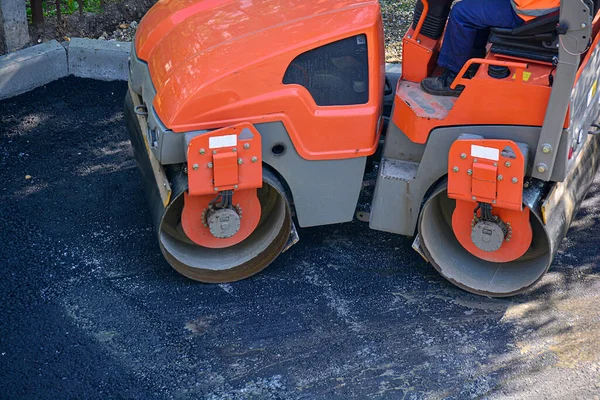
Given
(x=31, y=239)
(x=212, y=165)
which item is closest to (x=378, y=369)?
(x=212, y=165)

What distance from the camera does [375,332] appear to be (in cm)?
447

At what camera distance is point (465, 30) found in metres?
4.39

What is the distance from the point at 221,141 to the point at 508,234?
1.74 meters

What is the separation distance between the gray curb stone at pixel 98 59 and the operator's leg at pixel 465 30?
3343 mm

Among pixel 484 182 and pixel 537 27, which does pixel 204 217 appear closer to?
pixel 484 182

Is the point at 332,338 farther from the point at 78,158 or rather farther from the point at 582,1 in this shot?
the point at 78,158

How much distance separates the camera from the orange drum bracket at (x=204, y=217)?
181 inches

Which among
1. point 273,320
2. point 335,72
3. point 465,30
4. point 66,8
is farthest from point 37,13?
point 465,30

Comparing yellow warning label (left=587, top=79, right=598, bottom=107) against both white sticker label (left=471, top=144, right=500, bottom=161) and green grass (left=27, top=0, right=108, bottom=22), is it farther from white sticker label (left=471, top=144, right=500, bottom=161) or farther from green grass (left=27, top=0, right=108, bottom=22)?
green grass (left=27, top=0, right=108, bottom=22)

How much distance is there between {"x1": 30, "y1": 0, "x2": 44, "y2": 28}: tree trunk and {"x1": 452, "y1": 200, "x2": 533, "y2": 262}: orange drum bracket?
4648mm

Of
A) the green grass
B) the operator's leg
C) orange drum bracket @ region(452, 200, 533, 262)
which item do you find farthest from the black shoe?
the green grass

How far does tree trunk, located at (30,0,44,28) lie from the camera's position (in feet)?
23.6

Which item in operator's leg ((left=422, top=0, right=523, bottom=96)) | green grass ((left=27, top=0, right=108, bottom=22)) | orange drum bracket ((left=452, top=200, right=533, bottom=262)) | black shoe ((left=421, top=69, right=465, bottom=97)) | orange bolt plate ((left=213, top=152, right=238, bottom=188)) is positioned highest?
operator's leg ((left=422, top=0, right=523, bottom=96))

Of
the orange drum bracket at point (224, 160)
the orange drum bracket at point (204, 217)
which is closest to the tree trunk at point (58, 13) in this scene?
the orange drum bracket at point (204, 217)
